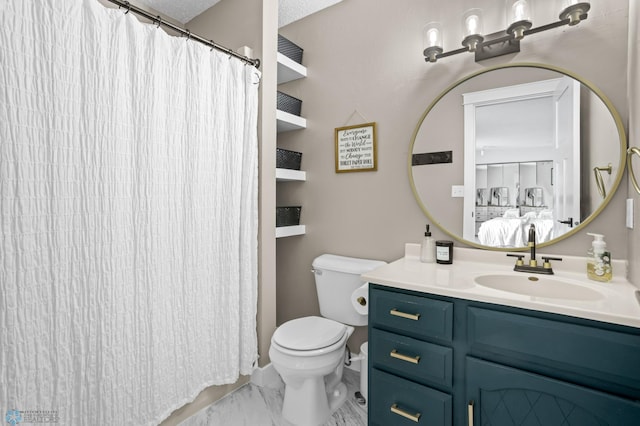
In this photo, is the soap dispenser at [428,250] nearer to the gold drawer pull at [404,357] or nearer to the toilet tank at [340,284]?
the toilet tank at [340,284]

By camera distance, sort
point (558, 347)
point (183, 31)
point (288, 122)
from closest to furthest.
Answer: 1. point (558, 347)
2. point (183, 31)
3. point (288, 122)

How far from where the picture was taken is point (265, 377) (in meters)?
1.96

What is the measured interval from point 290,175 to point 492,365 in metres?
1.63

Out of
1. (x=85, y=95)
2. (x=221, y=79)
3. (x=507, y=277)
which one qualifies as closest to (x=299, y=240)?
(x=221, y=79)

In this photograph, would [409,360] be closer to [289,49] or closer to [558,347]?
[558,347]

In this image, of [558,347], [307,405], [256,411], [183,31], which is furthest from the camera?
[256,411]

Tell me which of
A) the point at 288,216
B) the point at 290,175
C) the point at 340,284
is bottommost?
the point at 340,284

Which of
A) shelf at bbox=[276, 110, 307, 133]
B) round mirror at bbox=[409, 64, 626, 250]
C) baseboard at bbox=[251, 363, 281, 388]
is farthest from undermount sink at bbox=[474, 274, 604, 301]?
shelf at bbox=[276, 110, 307, 133]

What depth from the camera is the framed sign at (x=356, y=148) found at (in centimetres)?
203

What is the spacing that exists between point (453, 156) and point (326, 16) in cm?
143

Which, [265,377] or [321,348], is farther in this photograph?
[265,377]

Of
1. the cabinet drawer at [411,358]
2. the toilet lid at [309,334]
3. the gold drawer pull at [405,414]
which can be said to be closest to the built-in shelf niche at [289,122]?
the toilet lid at [309,334]

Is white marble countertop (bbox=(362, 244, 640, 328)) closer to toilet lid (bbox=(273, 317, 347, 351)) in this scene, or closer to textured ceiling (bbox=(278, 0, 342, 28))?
toilet lid (bbox=(273, 317, 347, 351))

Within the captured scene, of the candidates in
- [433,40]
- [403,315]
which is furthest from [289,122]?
[403,315]
